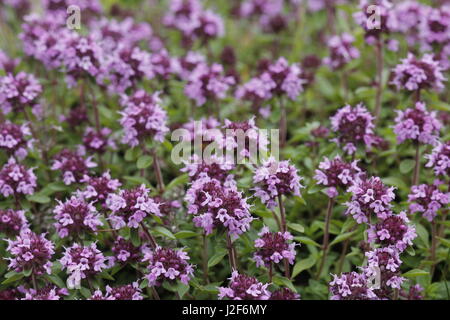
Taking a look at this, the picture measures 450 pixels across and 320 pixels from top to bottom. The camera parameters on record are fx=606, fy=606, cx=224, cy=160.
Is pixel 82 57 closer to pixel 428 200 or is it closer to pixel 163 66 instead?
pixel 163 66

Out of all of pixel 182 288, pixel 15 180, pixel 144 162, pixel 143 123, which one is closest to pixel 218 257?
pixel 182 288

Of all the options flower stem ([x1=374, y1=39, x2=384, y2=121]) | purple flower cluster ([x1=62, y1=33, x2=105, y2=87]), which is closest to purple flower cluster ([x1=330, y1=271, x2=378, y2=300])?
flower stem ([x1=374, y1=39, x2=384, y2=121])

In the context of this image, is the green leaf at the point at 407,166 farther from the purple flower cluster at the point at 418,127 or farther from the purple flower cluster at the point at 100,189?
the purple flower cluster at the point at 100,189

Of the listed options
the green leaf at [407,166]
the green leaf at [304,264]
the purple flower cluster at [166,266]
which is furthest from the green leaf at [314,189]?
the purple flower cluster at [166,266]

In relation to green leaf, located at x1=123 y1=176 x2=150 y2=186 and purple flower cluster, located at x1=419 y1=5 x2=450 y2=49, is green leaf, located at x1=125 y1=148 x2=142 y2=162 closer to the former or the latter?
green leaf, located at x1=123 y1=176 x2=150 y2=186

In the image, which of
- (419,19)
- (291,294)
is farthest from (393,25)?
(291,294)
